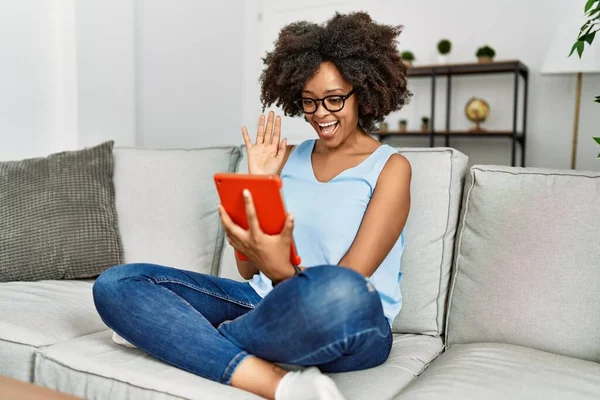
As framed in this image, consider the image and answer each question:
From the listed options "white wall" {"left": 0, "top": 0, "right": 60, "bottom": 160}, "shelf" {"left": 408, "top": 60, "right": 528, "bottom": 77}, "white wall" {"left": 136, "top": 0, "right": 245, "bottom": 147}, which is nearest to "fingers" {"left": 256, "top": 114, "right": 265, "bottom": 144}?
"white wall" {"left": 0, "top": 0, "right": 60, "bottom": 160}

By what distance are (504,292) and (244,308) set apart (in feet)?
2.01

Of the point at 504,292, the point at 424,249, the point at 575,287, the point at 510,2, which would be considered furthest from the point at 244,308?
the point at 510,2

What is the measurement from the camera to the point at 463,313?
1490mm

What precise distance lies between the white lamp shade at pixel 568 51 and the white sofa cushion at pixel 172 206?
91.4 inches

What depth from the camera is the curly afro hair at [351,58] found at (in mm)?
1407

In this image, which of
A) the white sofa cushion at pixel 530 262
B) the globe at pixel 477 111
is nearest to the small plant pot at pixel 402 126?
the globe at pixel 477 111

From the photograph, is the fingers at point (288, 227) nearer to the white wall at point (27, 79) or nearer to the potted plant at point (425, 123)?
the white wall at point (27, 79)

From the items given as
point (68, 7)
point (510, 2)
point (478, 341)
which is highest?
point (510, 2)

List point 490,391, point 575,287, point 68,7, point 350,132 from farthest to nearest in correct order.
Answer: point 68,7, point 350,132, point 575,287, point 490,391

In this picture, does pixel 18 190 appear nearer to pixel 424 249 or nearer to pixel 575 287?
pixel 424 249

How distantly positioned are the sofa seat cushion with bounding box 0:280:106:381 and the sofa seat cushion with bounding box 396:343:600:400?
819 mm

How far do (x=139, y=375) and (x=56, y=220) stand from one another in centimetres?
90

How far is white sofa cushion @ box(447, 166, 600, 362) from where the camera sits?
1.35 metres

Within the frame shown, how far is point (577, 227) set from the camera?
1.39 m
